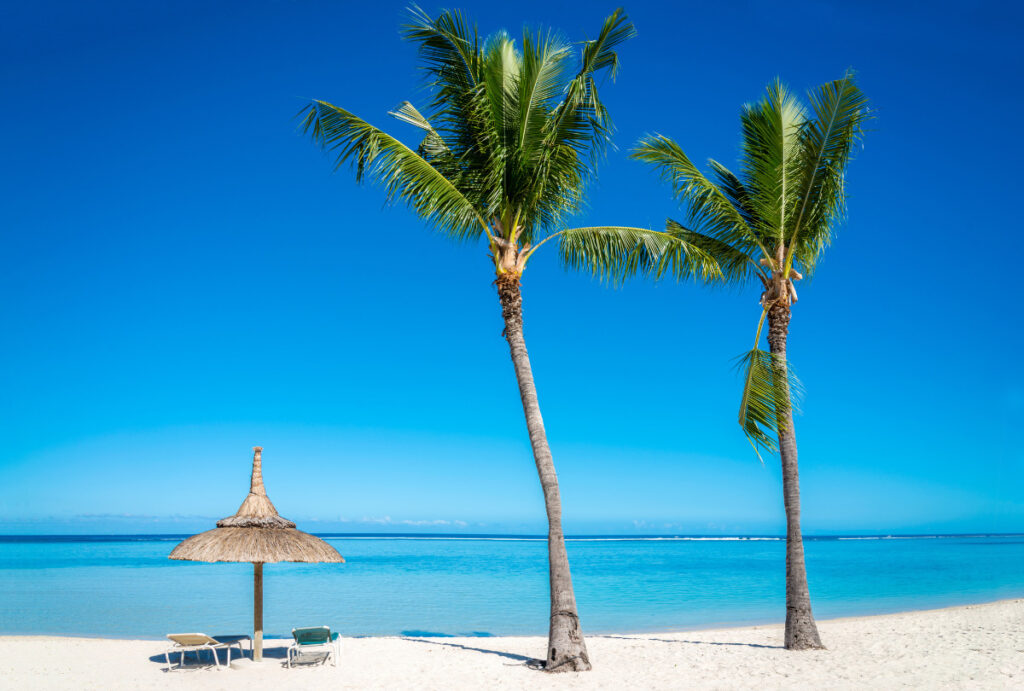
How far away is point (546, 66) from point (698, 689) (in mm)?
7492

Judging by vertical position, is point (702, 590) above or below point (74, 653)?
below

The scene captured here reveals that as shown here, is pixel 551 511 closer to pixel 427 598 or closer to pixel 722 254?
pixel 722 254

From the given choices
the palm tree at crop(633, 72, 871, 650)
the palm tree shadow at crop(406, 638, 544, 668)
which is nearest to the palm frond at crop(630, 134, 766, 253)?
the palm tree at crop(633, 72, 871, 650)

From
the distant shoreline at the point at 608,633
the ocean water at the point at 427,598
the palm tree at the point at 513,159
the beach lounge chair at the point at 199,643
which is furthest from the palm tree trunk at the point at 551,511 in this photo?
the ocean water at the point at 427,598

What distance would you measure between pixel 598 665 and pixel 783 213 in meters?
6.60

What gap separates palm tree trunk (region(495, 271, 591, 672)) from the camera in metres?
8.80

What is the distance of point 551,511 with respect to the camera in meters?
9.07

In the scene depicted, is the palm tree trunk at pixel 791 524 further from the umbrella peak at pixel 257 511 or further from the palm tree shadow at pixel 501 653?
the umbrella peak at pixel 257 511

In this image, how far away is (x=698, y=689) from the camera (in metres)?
8.10

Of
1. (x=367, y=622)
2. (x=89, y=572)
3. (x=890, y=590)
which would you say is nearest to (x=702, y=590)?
(x=890, y=590)

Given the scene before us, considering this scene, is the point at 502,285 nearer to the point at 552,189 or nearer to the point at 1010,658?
the point at 552,189

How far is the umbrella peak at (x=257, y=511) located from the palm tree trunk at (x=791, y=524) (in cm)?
686

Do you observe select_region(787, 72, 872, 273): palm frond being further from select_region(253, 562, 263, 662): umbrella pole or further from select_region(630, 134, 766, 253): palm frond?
select_region(253, 562, 263, 662): umbrella pole

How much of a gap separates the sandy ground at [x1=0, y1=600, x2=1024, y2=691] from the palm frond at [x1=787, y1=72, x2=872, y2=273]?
5.49m
